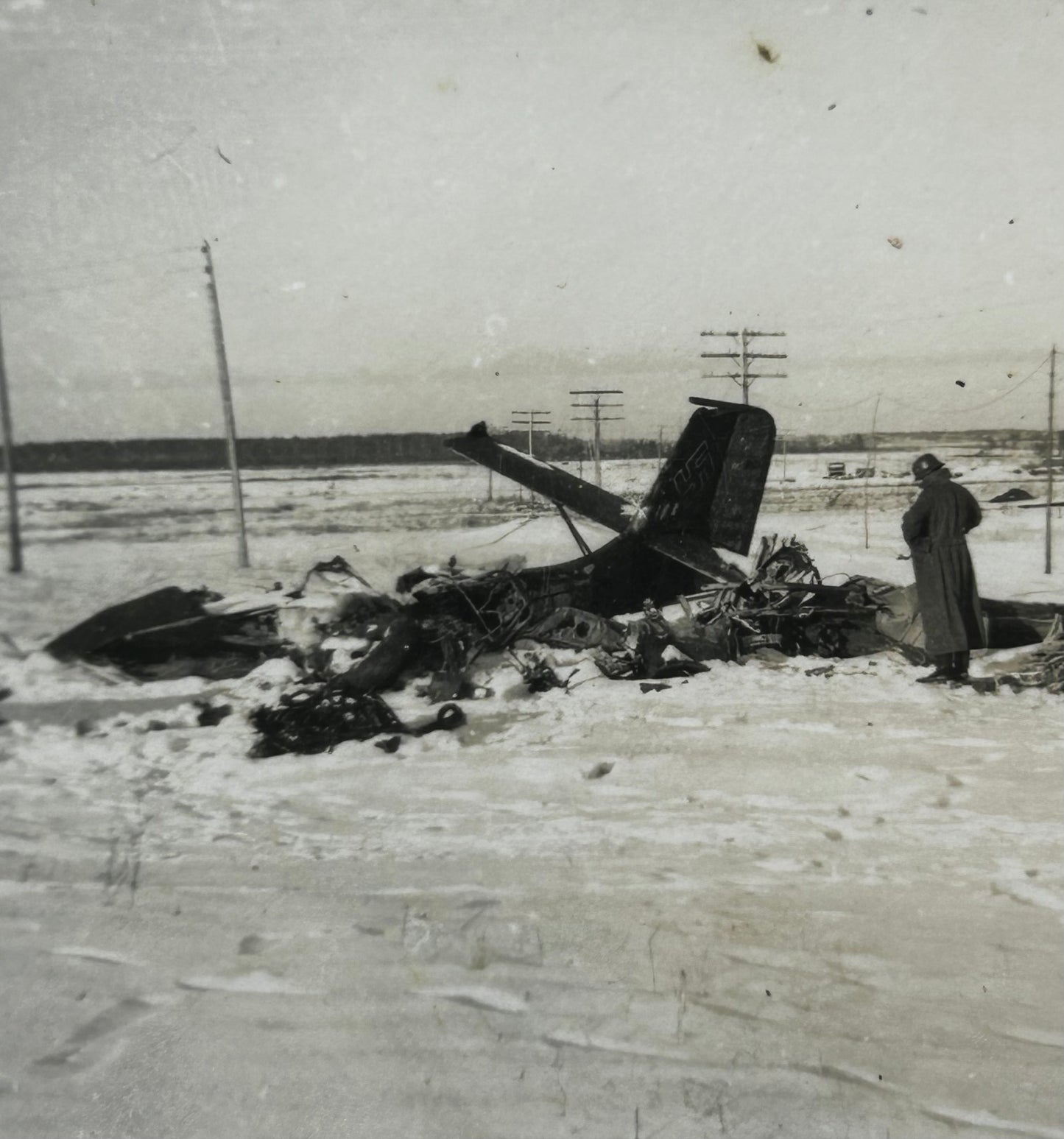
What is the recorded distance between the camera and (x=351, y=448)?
1.94 meters

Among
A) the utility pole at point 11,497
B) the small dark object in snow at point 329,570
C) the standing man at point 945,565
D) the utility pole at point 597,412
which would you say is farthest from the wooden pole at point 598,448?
the utility pole at point 11,497

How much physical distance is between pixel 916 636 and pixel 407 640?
4.69ft

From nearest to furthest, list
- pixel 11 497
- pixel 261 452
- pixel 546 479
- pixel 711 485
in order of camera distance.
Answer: pixel 11 497 → pixel 261 452 → pixel 546 479 → pixel 711 485

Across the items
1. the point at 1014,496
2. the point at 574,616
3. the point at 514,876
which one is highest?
the point at 1014,496

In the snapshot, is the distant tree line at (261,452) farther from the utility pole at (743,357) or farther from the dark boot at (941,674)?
the dark boot at (941,674)

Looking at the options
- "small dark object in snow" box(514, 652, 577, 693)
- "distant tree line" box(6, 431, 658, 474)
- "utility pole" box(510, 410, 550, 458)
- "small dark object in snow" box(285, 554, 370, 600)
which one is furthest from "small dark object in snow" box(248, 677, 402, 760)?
"utility pole" box(510, 410, 550, 458)

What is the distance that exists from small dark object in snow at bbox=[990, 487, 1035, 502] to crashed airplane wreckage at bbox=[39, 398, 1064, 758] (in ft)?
0.97

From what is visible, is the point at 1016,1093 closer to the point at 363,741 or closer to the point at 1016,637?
the point at 1016,637

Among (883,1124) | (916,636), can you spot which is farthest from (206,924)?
(916,636)

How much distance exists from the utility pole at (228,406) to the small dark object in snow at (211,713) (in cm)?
37

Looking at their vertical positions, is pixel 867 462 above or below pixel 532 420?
below

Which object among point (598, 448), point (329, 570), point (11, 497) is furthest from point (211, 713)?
point (598, 448)

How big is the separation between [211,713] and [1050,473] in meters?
2.43

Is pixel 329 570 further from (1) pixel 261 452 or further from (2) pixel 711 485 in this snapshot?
(2) pixel 711 485
